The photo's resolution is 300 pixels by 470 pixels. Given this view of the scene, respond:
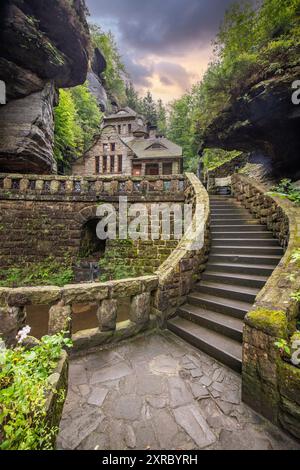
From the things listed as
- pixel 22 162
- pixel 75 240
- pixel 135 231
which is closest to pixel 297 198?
pixel 135 231

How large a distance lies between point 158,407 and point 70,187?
9.46 meters

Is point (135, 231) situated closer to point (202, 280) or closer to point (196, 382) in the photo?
point (202, 280)

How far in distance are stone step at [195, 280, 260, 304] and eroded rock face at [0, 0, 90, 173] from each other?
34.5 feet

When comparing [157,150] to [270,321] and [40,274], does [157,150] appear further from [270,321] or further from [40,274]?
[270,321]

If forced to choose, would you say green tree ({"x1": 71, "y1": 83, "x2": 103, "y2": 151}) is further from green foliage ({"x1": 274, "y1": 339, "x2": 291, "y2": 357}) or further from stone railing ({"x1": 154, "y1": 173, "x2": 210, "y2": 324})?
green foliage ({"x1": 274, "y1": 339, "x2": 291, "y2": 357})

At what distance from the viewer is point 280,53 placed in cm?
706

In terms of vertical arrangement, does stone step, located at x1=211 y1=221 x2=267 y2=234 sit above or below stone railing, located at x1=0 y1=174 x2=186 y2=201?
below

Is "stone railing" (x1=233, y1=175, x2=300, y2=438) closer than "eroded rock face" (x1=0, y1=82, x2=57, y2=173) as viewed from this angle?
Yes

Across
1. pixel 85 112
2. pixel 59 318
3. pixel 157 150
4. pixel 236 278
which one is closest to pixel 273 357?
pixel 236 278

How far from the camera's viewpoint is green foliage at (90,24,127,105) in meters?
38.3

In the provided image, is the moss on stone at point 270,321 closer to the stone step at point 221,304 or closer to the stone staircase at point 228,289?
the stone staircase at point 228,289

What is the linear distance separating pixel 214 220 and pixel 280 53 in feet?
20.2

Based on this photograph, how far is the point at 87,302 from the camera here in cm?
331

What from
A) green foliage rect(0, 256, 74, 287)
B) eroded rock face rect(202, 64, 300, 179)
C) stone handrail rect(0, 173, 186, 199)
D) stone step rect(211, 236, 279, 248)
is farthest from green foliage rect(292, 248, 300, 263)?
green foliage rect(0, 256, 74, 287)
